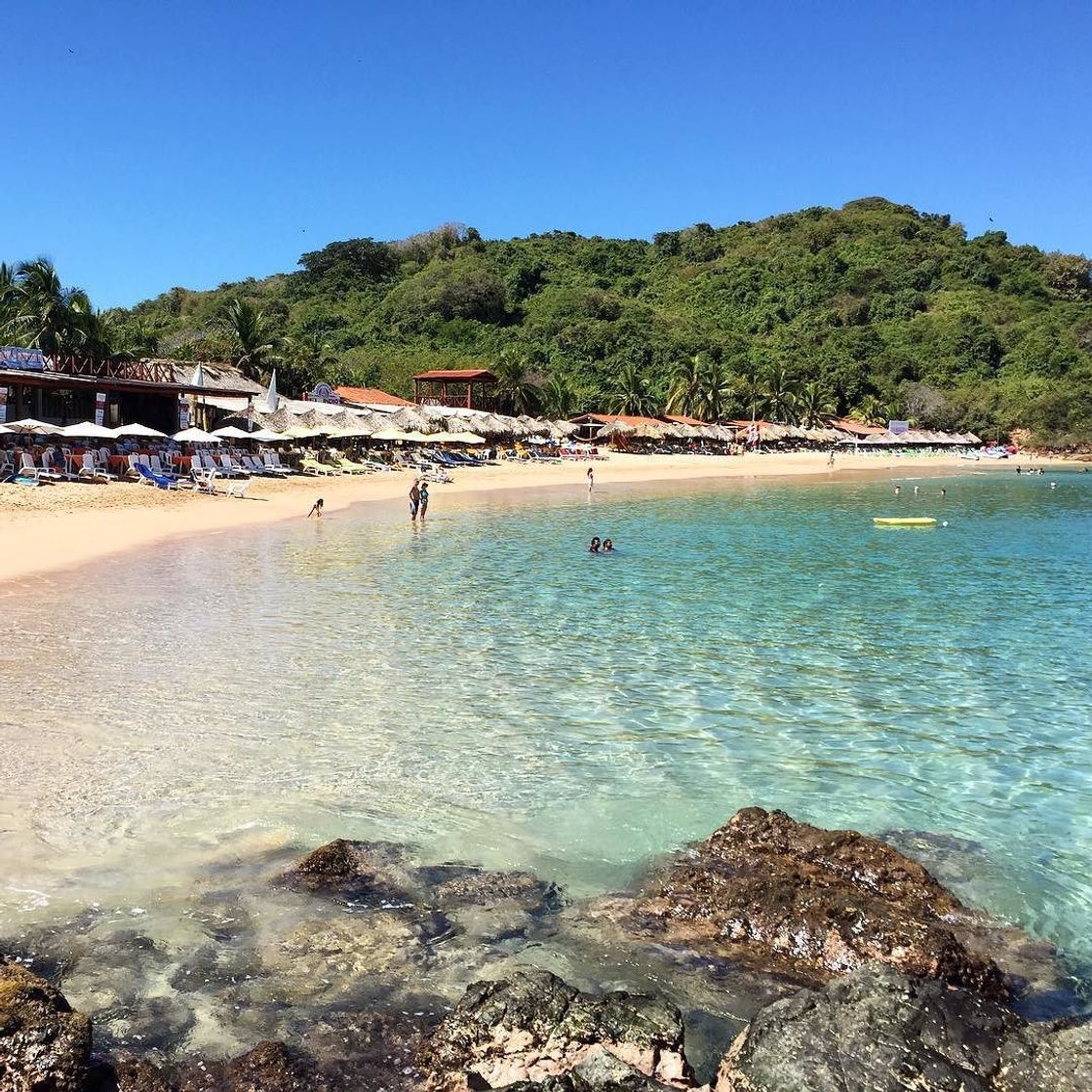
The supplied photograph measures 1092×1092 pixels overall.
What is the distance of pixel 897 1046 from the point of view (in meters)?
2.78

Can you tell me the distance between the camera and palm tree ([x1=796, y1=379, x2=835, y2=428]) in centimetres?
7862

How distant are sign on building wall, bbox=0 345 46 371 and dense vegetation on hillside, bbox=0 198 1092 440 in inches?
907

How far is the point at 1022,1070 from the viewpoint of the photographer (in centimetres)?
269

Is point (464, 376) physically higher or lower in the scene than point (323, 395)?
higher

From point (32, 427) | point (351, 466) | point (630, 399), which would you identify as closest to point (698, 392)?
point (630, 399)

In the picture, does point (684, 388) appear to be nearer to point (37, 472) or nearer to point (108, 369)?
point (108, 369)

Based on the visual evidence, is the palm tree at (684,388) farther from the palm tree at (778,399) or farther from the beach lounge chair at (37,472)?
the beach lounge chair at (37,472)

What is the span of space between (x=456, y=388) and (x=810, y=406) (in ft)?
106

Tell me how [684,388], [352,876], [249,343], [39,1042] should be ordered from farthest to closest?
1. [684,388]
2. [249,343]
3. [352,876]
4. [39,1042]

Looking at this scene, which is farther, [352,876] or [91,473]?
[91,473]

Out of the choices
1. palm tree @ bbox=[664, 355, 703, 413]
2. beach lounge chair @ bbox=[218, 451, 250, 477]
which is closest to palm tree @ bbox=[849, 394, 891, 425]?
palm tree @ bbox=[664, 355, 703, 413]

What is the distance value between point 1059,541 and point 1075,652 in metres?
13.4

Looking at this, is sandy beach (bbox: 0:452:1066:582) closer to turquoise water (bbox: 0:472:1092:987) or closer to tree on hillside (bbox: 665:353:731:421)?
turquoise water (bbox: 0:472:1092:987)

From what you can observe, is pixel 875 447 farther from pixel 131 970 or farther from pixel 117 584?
pixel 131 970
